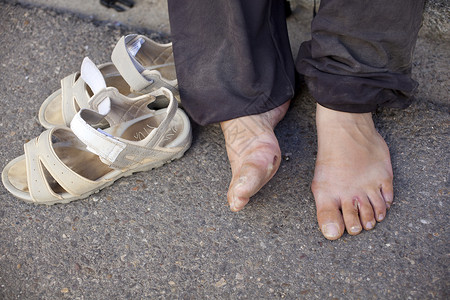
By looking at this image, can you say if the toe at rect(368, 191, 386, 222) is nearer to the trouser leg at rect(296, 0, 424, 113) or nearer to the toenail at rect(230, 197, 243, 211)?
the trouser leg at rect(296, 0, 424, 113)

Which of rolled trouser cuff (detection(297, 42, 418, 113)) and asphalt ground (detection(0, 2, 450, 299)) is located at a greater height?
rolled trouser cuff (detection(297, 42, 418, 113))

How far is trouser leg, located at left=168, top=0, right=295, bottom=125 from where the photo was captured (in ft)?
4.01

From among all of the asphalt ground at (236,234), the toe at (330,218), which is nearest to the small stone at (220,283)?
the asphalt ground at (236,234)

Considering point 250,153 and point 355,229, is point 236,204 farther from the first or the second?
point 355,229

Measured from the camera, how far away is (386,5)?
1041 mm

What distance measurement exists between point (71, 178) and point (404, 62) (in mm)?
968

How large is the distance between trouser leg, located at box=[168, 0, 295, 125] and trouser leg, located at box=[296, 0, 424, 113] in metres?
0.13

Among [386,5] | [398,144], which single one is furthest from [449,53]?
[386,5]

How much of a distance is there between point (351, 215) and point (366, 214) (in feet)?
0.13

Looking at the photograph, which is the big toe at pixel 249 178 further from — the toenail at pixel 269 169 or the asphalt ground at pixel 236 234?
the asphalt ground at pixel 236 234

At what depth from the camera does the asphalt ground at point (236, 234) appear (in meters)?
1.14

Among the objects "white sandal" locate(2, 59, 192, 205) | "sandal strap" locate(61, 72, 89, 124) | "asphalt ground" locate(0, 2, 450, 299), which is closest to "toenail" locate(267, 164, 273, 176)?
"asphalt ground" locate(0, 2, 450, 299)

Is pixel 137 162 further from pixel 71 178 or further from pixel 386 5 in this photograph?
pixel 386 5

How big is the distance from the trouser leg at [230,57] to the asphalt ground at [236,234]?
0.17 metres
